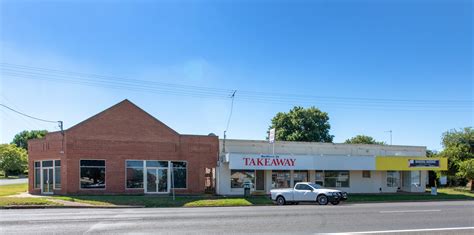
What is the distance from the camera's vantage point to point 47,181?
32.3 m

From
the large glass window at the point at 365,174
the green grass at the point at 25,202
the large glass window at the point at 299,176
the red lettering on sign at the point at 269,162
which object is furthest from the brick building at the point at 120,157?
the large glass window at the point at 365,174

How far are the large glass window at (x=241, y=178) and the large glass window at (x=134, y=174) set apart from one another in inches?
283

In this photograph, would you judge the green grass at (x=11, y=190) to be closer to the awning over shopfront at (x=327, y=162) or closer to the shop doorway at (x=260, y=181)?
the awning over shopfront at (x=327, y=162)

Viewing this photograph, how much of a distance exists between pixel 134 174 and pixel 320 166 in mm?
15330

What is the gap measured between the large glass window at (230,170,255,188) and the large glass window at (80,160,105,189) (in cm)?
995

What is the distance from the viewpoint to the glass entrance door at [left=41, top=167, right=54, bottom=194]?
32.0m

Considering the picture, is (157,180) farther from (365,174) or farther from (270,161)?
(365,174)

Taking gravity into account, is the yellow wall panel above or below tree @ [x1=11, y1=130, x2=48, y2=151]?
below

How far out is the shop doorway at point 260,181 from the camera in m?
36.4

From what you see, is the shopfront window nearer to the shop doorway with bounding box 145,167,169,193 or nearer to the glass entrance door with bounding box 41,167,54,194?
the shop doorway with bounding box 145,167,169,193

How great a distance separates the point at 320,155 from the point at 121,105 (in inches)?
666

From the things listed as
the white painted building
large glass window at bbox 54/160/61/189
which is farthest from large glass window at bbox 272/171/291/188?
large glass window at bbox 54/160/61/189

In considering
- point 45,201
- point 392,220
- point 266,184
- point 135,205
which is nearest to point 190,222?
point 392,220

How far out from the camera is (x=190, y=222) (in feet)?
48.3
